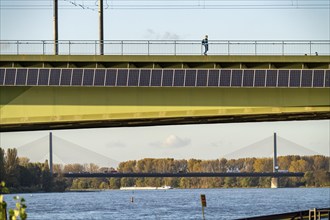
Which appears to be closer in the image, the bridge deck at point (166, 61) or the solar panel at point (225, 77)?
the solar panel at point (225, 77)

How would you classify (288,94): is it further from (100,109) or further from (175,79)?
(100,109)

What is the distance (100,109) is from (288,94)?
12287 millimetres

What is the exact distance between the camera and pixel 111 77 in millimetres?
66000

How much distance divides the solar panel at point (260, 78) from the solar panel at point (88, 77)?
10656 mm

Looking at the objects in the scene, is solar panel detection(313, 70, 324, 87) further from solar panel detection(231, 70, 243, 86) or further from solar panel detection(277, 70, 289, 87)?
solar panel detection(231, 70, 243, 86)

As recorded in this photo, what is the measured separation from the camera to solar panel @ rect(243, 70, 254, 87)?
64.7 metres

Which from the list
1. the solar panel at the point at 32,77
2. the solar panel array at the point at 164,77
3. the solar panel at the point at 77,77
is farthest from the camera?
the solar panel at the point at 32,77

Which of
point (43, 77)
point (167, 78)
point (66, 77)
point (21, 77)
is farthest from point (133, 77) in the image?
point (21, 77)

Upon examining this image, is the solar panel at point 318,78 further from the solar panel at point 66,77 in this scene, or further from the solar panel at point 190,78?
the solar panel at point 66,77

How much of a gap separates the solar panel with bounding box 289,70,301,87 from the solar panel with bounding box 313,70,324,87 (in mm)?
1027

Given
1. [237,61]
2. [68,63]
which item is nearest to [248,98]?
[237,61]

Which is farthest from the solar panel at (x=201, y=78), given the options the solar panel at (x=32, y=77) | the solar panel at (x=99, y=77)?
the solar panel at (x=32, y=77)

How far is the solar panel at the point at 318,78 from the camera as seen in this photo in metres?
64.6

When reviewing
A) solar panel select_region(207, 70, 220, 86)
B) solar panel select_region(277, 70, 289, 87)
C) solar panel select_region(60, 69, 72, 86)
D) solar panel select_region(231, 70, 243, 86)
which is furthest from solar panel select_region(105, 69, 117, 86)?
solar panel select_region(277, 70, 289, 87)
